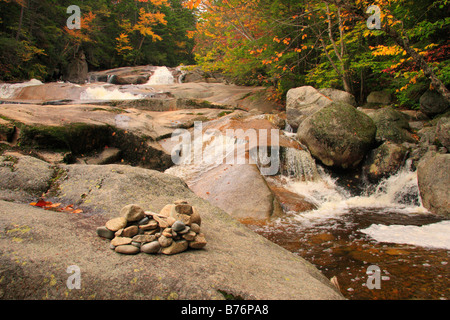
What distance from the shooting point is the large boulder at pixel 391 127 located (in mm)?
8336

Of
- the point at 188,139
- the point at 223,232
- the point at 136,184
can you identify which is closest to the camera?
the point at 223,232

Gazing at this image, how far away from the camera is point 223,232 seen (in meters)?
3.03

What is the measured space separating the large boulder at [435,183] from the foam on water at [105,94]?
15278 mm

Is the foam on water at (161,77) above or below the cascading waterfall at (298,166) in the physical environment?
above

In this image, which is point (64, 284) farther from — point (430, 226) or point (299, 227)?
point (430, 226)

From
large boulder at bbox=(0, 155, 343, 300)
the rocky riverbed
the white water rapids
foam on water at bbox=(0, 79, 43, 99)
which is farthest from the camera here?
foam on water at bbox=(0, 79, 43, 99)

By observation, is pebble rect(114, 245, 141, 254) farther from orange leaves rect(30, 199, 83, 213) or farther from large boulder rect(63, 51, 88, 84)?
large boulder rect(63, 51, 88, 84)

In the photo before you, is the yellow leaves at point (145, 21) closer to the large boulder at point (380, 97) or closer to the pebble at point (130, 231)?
the large boulder at point (380, 97)

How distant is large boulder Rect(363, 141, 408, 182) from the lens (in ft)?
24.6

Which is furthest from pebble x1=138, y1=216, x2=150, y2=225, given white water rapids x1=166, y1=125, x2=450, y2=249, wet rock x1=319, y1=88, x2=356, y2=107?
wet rock x1=319, y1=88, x2=356, y2=107

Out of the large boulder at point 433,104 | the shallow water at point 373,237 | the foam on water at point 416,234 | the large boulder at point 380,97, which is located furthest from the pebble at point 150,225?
the large boulder at point 380,97

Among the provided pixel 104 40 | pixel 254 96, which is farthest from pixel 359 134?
pixel 104 40

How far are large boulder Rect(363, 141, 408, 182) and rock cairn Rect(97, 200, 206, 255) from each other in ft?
23.3
